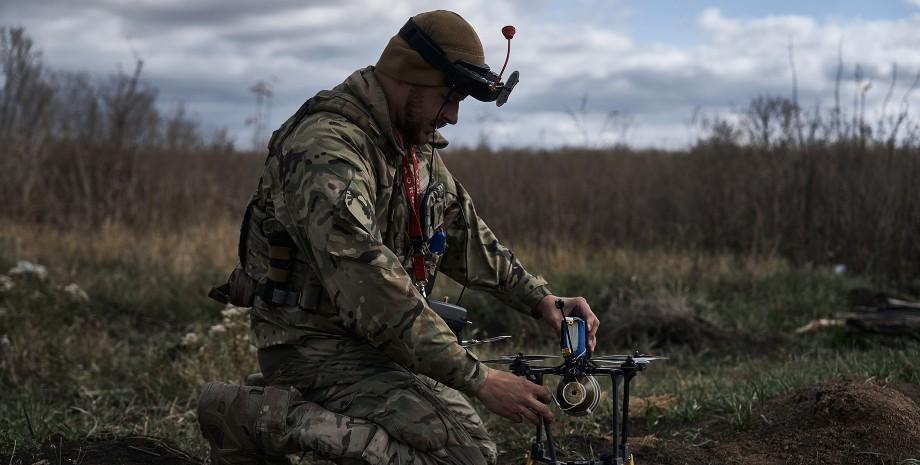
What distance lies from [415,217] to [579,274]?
19.6ft

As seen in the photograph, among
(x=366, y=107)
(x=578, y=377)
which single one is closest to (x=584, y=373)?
(x=578, y=377)

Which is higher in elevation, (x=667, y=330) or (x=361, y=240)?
(x=361, y=240)

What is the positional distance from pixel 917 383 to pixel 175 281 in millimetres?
6476

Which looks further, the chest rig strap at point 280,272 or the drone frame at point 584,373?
the chest rig strap at point 280,272

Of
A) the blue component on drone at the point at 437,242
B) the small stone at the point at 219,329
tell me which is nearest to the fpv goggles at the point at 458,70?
the blue component on drone at the point at 437,242

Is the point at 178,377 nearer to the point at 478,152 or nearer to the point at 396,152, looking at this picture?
the point at 396,152

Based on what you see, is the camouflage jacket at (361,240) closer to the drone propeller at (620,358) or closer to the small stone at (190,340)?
the drone propeller at (620,358)

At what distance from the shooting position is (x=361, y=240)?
3166 millimetres

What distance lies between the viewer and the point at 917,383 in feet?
16.9

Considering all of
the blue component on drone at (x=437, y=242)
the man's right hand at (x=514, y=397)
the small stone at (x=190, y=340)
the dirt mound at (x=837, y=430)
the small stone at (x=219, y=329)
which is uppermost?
the blue component on drone at (x=437, y=242)

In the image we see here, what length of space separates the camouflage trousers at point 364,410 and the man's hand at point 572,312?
534 millimetres

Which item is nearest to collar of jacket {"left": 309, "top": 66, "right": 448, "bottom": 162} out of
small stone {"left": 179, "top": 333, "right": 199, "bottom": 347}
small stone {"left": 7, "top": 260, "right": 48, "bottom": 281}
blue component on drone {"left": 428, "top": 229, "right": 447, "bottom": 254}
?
blue component on drone {"left": 428, "top": 229, "right": 447, "bottom": 254}

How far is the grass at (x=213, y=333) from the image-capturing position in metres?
5.18

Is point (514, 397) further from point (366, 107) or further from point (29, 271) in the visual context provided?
point (29, 271)
